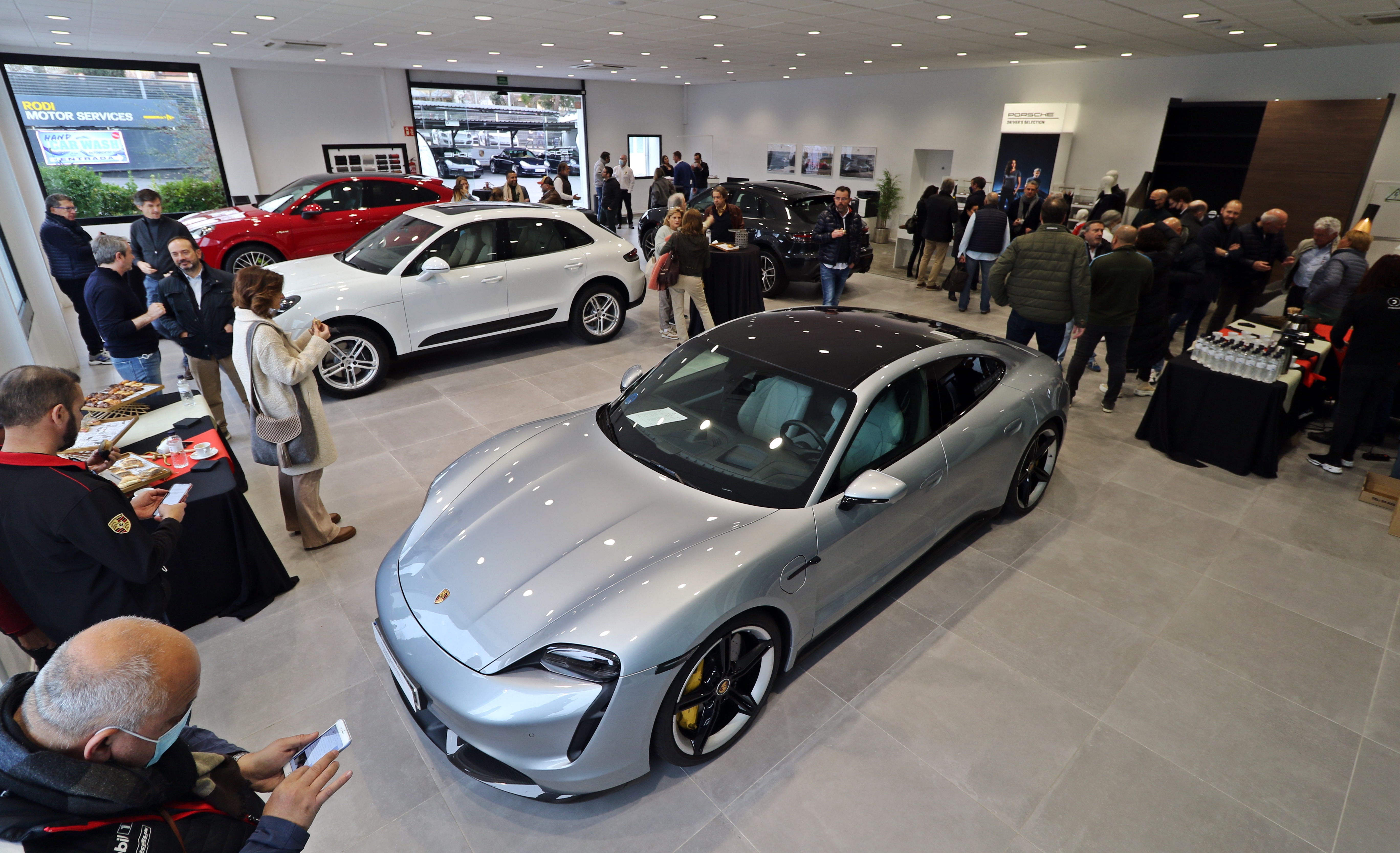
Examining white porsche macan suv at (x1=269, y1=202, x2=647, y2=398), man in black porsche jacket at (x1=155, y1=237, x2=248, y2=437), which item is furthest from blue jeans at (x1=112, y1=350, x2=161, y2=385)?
white porsche macan suv at (x1=269, y1=202, x2=647, y2=398)

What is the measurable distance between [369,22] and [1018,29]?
8.09 metres

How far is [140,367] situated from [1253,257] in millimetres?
9550

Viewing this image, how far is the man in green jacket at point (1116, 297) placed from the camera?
17.6 feet

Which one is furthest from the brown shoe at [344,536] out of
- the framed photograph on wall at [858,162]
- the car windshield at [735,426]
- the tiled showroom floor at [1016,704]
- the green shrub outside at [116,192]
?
the framed photograph on wall at [858,162]

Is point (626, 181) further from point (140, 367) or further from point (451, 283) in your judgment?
point (140, 367)

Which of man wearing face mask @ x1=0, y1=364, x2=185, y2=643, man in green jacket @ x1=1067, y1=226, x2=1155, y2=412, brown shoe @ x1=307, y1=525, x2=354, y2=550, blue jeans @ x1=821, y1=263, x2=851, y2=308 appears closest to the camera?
man wearing face mask @ x1=0, y1=364, x2=185, y2=643

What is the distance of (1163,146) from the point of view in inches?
459

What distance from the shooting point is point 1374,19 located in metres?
6.96

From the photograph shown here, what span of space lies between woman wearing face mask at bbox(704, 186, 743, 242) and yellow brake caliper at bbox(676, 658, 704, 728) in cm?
661

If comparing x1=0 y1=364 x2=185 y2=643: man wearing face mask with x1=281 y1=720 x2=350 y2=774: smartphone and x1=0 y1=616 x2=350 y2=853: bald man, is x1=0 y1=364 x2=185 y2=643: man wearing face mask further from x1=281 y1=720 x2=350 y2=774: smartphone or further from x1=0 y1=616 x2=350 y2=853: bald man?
x1=281 y1=720 x2=350 y2=774: smartphone

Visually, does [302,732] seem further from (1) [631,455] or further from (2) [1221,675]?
(2) [1221,675]

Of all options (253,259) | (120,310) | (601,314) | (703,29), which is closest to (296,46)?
(253,259)

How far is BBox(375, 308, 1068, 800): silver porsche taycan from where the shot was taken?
2172mm

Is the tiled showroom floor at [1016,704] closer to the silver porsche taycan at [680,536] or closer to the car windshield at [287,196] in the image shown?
the silver porsche taycan at [680,536]
